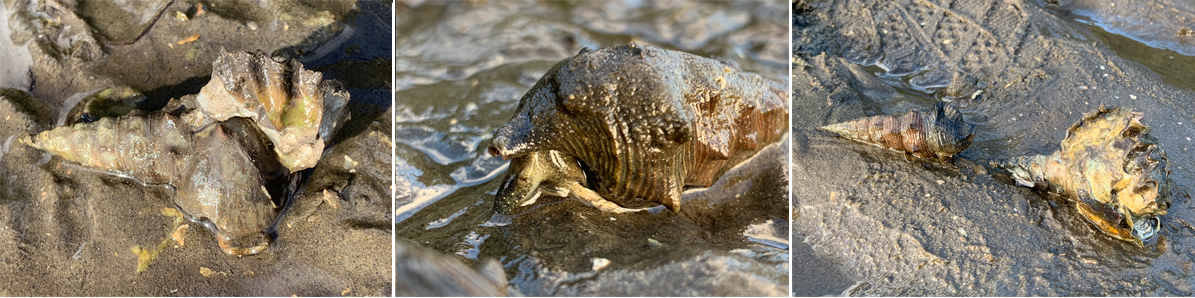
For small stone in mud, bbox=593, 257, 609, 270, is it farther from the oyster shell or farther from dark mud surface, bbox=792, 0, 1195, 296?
the oyster shell

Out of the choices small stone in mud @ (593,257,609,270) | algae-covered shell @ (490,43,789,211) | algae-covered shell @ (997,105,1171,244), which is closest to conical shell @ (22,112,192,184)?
algae-covered shell @ (490,43,789,211)

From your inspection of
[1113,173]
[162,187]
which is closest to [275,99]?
[162,187]

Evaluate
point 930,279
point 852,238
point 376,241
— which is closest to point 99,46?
point 376,241

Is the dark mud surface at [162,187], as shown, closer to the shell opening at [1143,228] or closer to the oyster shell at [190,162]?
the oyster shell at [190,162]

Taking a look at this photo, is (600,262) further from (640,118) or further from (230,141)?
(230,141)

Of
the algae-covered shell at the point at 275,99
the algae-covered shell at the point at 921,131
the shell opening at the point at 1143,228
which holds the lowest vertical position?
the shell opening at the point at 1143,228

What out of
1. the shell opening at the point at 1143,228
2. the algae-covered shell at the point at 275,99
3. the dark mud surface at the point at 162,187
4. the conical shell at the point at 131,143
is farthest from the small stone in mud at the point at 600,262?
the shell opening at the point at 1143,228
